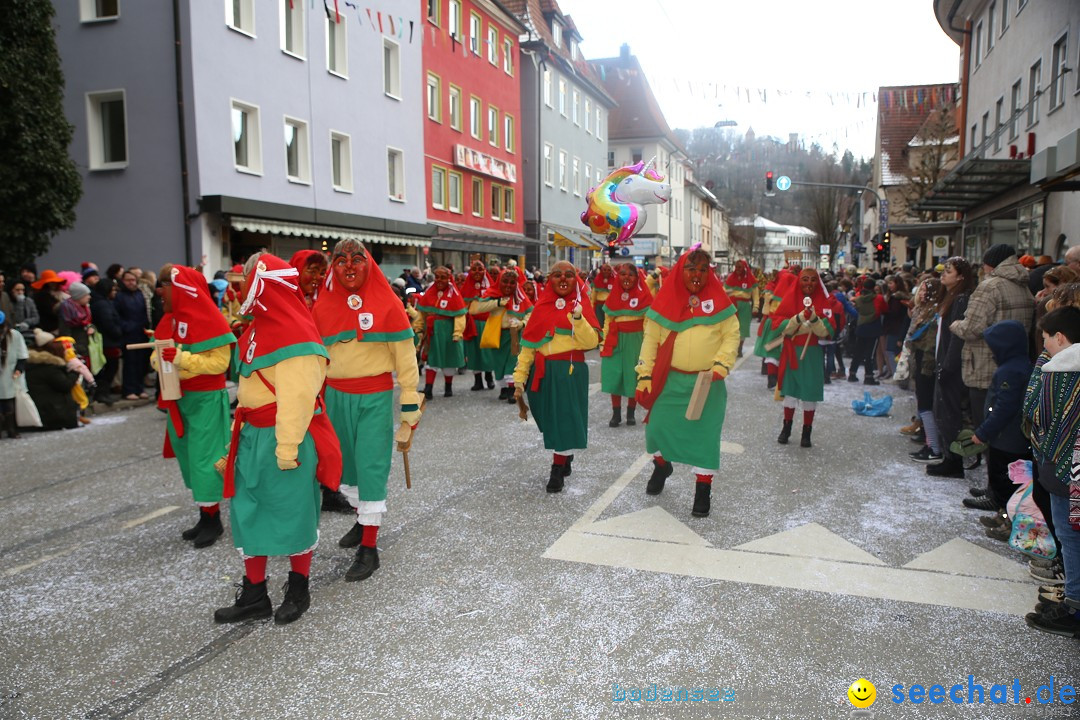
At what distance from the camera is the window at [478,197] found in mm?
30469

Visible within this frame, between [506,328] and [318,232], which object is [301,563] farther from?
[318,232]

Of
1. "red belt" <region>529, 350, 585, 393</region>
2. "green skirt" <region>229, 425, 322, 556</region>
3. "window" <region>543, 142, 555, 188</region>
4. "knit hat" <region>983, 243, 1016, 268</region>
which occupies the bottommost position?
"green skirt" <region>229, 425, 322, 556</region>

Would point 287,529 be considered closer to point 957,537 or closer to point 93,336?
point 957,537

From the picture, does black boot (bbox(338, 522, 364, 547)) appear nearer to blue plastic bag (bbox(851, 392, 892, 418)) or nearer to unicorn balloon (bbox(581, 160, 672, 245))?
unicorn balloon (bbox(581, 160, 672, 245))

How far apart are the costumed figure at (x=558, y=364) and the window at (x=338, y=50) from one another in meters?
16.9

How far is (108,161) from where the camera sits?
703 inches

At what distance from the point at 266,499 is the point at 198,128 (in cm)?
1494

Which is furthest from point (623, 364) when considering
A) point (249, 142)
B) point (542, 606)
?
point (249, 142)

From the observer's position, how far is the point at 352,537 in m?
5.26

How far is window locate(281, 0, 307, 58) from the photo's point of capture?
19219 millimetres

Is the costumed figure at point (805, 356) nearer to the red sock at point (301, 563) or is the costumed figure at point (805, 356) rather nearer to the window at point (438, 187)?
the red sock at point (301, 563)

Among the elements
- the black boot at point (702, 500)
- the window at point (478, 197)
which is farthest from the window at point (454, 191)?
the black boot at point (702, 500)

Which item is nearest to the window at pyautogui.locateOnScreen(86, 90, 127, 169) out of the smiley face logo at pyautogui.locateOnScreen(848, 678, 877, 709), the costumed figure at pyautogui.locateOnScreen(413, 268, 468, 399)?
the costumed figure at pyautogui.locateOnScreen(413, 268, 468, 399)

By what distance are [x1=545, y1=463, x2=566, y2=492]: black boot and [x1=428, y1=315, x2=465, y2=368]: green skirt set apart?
5.21 meters
